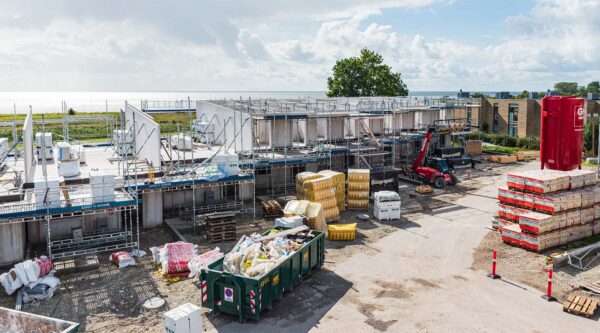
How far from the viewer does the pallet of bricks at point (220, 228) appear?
21.1m

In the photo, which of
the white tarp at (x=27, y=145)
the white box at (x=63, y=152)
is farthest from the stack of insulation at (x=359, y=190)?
the white tarp at (x=27, y=145)

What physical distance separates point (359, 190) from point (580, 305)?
1348 cm

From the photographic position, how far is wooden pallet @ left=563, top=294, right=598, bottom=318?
46.5 feet

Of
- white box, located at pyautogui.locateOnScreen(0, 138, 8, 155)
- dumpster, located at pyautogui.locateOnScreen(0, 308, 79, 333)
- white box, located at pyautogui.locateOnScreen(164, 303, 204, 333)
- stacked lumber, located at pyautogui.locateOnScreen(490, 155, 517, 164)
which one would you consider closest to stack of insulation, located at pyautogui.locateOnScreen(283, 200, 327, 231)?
white box, located at pyautogui.locateOnScreen(164, 303, 204, 333)

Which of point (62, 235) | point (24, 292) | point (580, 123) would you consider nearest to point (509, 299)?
point (580, 123)

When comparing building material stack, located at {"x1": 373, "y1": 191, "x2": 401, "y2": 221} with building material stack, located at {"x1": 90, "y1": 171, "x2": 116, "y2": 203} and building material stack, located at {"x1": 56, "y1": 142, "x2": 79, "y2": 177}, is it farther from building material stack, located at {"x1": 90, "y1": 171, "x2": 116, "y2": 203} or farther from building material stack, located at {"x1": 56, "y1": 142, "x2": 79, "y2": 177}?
building material stack, located at {"x1": 56, "y1": 142, "x2": 79, "y2": 177}

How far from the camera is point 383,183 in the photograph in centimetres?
2955

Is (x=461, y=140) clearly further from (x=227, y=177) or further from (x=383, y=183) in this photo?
(x=227, y=177)

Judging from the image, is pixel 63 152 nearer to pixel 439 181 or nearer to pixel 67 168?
pixel 67 168

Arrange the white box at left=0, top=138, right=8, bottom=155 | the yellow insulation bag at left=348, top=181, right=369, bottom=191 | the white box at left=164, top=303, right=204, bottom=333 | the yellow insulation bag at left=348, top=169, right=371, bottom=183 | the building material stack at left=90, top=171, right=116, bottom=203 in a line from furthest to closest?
the white box at left=0, top=138, right=8, bottom=155, the yellow insulation bag at left=348, top=169, right=371, bottom=183, the yellow insulation bag at left=348, top=181, right=369, bottom=191, the building material stack at left=90, top=171, right=116, bottom=203, the white box at left=164, top=303, right=204, bottom=333

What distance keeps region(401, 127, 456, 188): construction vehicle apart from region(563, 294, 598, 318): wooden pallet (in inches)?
688

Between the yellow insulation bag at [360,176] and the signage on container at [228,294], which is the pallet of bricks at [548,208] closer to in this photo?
the yellow insulation bag at [360,176]

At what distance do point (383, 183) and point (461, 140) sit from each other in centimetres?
1852

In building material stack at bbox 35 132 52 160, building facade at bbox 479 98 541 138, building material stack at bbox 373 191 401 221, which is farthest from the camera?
building facade at bbox 479 98 541 138
